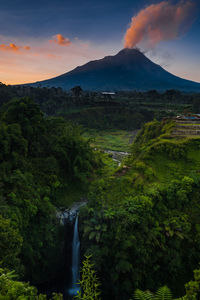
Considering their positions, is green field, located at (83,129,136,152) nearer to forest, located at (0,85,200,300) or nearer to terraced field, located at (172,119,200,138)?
terraced field, located at (172,119,200,138)

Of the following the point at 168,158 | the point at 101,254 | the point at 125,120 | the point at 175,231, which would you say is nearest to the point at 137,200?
the point at 175,231

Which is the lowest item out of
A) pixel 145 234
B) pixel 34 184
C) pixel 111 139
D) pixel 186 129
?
pixel 145 234

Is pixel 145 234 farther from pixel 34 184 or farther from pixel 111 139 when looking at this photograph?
pixel 111 139

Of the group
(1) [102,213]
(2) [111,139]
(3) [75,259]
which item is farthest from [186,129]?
(2) [111,139]

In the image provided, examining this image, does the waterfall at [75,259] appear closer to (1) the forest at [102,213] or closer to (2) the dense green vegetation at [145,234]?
(1) the forest at [102,213]

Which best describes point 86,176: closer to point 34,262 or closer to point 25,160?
point 25,160

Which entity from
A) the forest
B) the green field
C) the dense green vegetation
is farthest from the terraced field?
the green field

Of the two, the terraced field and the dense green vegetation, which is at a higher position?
the terraced field

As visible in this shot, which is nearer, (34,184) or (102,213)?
(102,213)

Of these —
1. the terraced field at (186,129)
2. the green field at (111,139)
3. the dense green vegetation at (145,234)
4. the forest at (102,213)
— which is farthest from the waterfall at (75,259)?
the green field at (111,139)
